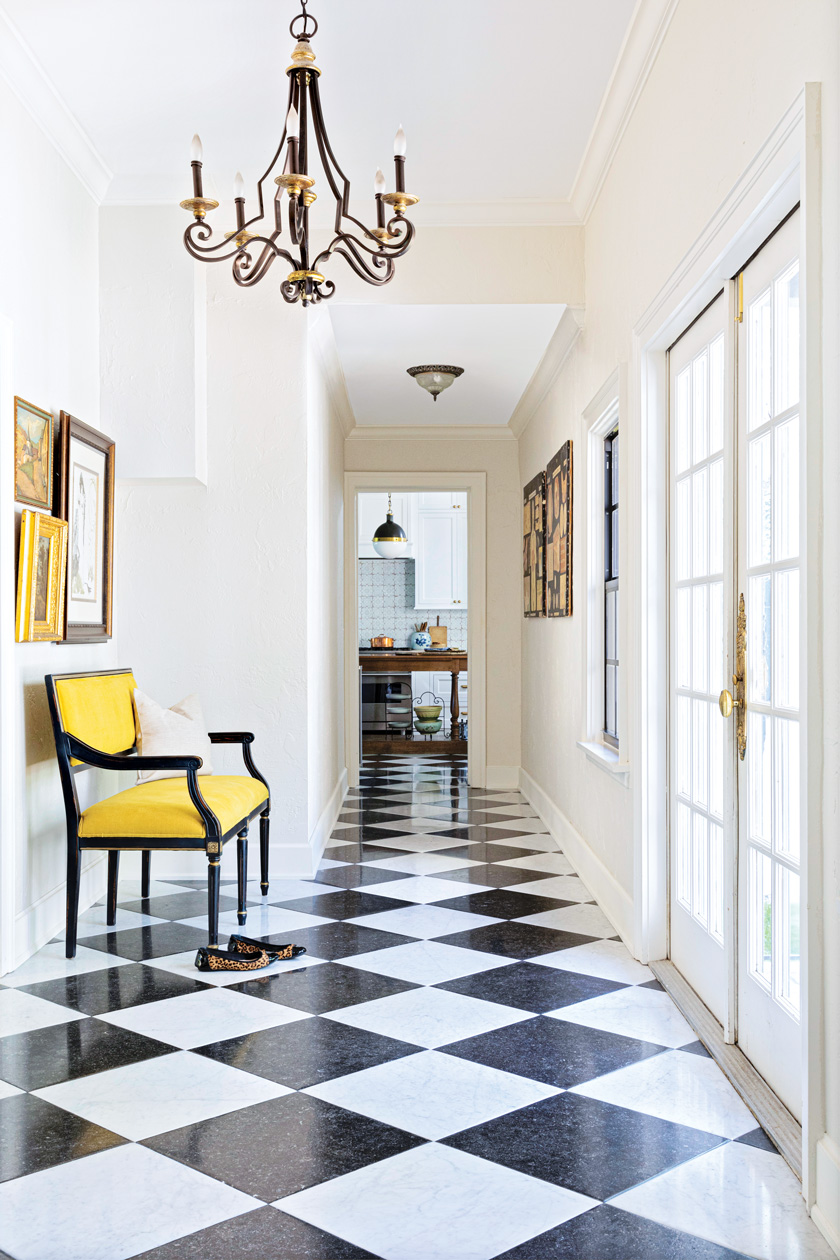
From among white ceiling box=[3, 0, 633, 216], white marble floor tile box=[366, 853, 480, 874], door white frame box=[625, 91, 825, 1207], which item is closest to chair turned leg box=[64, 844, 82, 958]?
white marble floor tile box=[366, 853, 480, 874]

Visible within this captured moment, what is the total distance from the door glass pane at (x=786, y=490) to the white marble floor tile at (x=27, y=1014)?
7.00 feet

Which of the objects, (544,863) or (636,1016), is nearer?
(636,1016)

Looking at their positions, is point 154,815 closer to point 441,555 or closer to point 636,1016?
point 636,1016

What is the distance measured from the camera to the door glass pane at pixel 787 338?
2.04m

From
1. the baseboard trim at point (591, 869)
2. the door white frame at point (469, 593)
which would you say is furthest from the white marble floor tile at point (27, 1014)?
the door white frame at point (469, 593)

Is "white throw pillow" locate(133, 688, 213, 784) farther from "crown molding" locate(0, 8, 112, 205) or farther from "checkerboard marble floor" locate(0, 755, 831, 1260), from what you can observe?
"crown molding" locate(0, 8, 112, 205)

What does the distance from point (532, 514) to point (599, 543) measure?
6.57 feet

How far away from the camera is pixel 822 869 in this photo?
67.1 inches

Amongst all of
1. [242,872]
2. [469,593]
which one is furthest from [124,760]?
[469,593]

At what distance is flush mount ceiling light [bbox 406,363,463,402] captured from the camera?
17.8 ft

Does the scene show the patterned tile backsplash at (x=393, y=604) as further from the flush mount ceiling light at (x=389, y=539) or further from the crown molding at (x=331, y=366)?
the crown molding at (x=331, y=366)

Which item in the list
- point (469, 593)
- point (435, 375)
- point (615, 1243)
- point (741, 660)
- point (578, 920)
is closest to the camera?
point (615, 1243)

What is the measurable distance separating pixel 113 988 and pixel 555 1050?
1.30 m

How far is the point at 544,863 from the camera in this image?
4.62 m
